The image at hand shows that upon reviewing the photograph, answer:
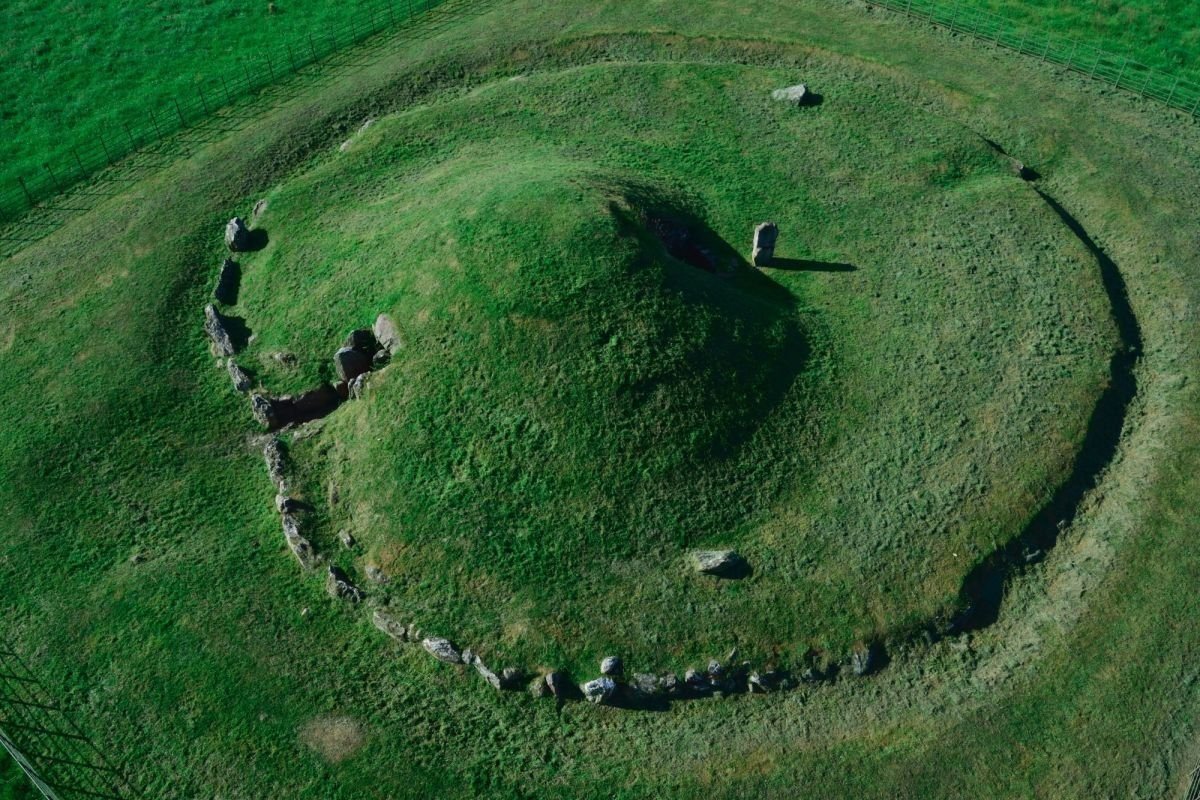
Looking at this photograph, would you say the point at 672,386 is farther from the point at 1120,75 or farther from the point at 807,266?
the point at 1120,75

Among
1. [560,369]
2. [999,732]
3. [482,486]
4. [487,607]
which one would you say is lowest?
[999,732]

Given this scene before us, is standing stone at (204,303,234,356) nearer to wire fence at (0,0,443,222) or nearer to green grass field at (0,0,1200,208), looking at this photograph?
wire fence at (0,0,443,222)

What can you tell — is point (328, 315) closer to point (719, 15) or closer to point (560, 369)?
point (560, 369)

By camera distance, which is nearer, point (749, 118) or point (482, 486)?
point (482, 486)

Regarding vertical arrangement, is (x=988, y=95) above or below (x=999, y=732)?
above

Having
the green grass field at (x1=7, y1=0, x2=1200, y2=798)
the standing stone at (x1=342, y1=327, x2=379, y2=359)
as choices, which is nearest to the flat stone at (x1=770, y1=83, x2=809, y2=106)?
the green grass field at (x1=7, y1=0, x2=1200, y2=798)

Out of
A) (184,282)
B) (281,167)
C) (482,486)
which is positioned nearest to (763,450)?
(482,486)

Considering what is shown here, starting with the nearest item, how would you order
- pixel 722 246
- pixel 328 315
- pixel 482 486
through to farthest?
pixel 482 486, pixel 328 315, pixel 722 246
